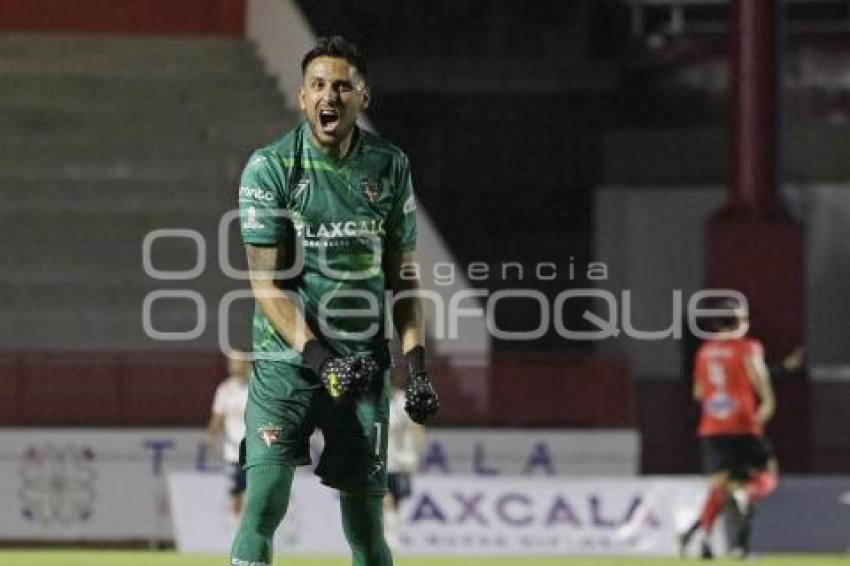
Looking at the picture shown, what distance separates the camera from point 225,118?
81.8 ft

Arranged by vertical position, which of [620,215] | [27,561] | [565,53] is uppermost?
[565,53]

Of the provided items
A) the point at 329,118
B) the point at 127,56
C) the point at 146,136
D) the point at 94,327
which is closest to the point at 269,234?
the point at 329,118

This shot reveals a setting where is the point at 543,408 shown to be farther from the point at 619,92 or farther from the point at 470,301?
the point at 619,92

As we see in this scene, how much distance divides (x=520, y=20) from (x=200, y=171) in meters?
3.91

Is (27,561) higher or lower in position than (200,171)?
lower

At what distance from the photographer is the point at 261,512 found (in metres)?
7.89

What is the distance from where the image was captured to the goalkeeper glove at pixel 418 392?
8086mm

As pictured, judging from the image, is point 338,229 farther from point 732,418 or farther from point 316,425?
point 732,418

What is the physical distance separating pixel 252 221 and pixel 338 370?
22.2 inches

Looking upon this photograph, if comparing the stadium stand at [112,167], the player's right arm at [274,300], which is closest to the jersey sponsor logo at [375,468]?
the player's right arm at [274,300]

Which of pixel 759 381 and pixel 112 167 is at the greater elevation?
pixel 112 167

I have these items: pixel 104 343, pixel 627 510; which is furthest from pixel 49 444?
pixel 627 510

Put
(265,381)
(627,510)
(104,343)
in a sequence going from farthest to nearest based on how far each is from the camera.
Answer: (104,343) < (627,510) < (265,381)

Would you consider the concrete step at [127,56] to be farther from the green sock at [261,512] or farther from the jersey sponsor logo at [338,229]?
the green sock at [261,512]
